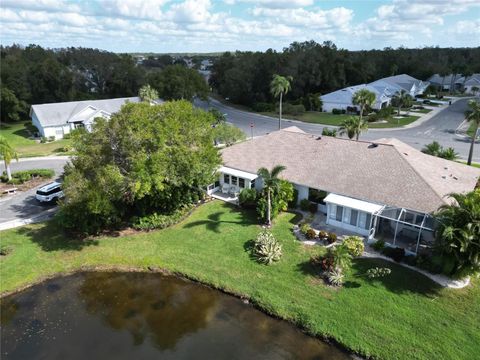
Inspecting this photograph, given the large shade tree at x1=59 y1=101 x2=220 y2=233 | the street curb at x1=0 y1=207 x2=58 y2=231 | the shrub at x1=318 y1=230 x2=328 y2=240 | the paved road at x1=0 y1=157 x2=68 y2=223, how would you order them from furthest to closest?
the paved road at x1=0 y1=157 x2=68 y2=223 → the street curb at x1=0 y1=207 x2=58 y2=231 → the shrub at x1=318 y1=230 x2=328 y2=240 → the large shade tree at x1=59 y1=101 x2=220 y2=233

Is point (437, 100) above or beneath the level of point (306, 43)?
beneath

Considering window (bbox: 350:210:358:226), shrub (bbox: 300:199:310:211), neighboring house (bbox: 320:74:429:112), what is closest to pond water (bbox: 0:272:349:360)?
window (bbox: 350:210:358:226)

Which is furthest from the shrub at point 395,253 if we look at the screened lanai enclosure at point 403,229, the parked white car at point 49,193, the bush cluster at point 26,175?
the bush cluster at point 26,175

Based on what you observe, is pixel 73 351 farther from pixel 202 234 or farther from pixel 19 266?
pixel 202 234

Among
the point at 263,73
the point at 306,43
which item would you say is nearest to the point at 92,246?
the point at 263,73

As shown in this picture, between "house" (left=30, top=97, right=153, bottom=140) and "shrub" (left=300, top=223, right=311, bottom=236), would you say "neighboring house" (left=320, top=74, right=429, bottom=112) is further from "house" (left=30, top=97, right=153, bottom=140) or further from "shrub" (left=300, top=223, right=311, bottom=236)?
"shrub" (left=300, top=223, right=311, bottom=236)

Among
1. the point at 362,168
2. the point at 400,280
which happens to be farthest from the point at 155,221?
the point at 400,280
